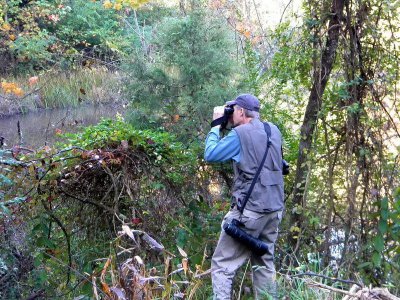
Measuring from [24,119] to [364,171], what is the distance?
14.2m

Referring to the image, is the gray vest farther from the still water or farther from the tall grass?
the tall grass

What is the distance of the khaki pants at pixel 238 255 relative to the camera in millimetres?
4324

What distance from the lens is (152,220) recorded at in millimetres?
5047

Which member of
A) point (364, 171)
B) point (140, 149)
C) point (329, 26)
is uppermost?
point (329, 26)

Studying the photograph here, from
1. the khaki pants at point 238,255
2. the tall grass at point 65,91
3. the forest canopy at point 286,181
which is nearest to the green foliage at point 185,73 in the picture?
the forest canopy at point 286,181

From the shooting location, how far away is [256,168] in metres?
4.27

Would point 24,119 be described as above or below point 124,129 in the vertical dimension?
below

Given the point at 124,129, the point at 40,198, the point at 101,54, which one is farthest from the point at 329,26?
the point at 101,54

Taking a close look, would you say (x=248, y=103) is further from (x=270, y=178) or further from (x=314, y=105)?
(x=314, y=105)

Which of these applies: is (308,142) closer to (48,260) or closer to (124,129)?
(124,129)

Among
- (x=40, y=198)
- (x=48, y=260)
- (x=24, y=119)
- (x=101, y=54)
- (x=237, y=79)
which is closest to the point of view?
(x=40, y=198)

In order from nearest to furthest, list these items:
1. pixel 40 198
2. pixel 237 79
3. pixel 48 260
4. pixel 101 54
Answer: pixel 40 198
pixel 48 260
pixel 237 79
pixel 101 54

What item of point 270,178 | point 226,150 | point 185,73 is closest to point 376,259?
point 270,178

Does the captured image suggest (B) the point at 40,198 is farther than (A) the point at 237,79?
No
